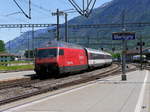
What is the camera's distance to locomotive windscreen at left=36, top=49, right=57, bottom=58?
2794 centimetres

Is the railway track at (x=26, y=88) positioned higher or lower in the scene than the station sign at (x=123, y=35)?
lower

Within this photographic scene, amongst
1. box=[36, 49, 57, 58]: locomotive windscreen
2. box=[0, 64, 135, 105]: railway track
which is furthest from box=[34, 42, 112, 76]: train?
box=[0, 64, 135, 105]: railway track

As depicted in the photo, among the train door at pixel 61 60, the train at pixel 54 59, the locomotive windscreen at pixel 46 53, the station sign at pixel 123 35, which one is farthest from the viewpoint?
the locomotive windscreen at pixel 46 53

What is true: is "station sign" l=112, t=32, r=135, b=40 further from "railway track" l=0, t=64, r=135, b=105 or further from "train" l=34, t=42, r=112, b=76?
"train" l=34, t=42, r=112, b=76

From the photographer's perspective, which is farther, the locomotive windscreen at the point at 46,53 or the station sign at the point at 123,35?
the locomotive windscreen at the point at 46,53

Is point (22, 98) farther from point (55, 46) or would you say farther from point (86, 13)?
point (55, 46)

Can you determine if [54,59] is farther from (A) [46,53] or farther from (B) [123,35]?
(B) [123,35]

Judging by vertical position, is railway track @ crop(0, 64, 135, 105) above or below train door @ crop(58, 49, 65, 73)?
below

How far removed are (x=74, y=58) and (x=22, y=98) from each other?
17.5 meters

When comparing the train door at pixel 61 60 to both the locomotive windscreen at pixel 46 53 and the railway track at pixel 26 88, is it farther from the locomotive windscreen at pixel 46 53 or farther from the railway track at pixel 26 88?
the railway track at pixel 26 88

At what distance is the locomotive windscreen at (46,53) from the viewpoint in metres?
27.9

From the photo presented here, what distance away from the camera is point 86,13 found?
20562mm

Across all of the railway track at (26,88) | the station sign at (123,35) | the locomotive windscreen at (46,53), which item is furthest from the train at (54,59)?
the station sign at (123,35)

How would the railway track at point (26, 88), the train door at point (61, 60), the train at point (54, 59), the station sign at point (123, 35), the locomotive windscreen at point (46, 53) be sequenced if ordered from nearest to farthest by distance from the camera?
the railway track at point (26, 88) → the station sign at point (123, 35) → the train at point (54, 59) → the train door at point (61, 60) → the locomotive windscreen at point (46, 53)
